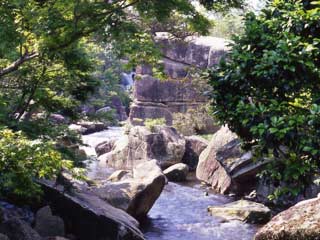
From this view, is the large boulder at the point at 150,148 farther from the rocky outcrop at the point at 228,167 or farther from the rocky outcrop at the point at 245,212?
the rocky outcrop at the point at 245,212

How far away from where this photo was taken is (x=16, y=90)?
390 inches

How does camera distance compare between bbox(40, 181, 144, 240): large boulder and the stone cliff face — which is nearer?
bbox(40, 181, 144, 240): large boulder

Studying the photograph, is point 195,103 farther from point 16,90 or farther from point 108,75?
point 16,90

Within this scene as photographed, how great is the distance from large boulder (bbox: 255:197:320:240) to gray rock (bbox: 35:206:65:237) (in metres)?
4.11

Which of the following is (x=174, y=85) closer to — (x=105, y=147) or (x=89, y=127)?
(x=105, y=147)

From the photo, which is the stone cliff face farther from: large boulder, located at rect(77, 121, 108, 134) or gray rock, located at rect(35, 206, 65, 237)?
gray rock, located at rect(35, 206, 65, 237)

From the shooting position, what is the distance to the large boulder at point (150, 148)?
19.2 meters

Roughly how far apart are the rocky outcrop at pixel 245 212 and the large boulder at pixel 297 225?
4813mm

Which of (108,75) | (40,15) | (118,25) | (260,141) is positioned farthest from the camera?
(108,75)

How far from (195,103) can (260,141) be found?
22146 mm

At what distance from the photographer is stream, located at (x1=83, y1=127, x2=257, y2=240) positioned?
35.6 ft

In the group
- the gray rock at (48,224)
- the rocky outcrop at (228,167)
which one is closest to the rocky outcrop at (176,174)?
the rocky outcrop at (228,167)

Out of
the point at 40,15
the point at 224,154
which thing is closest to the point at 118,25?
the point at 40,15

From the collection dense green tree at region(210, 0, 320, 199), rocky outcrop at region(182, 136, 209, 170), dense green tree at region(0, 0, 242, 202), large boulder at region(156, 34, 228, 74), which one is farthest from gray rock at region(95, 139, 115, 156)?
dense green tree at region(210, 0, 320, 199)
